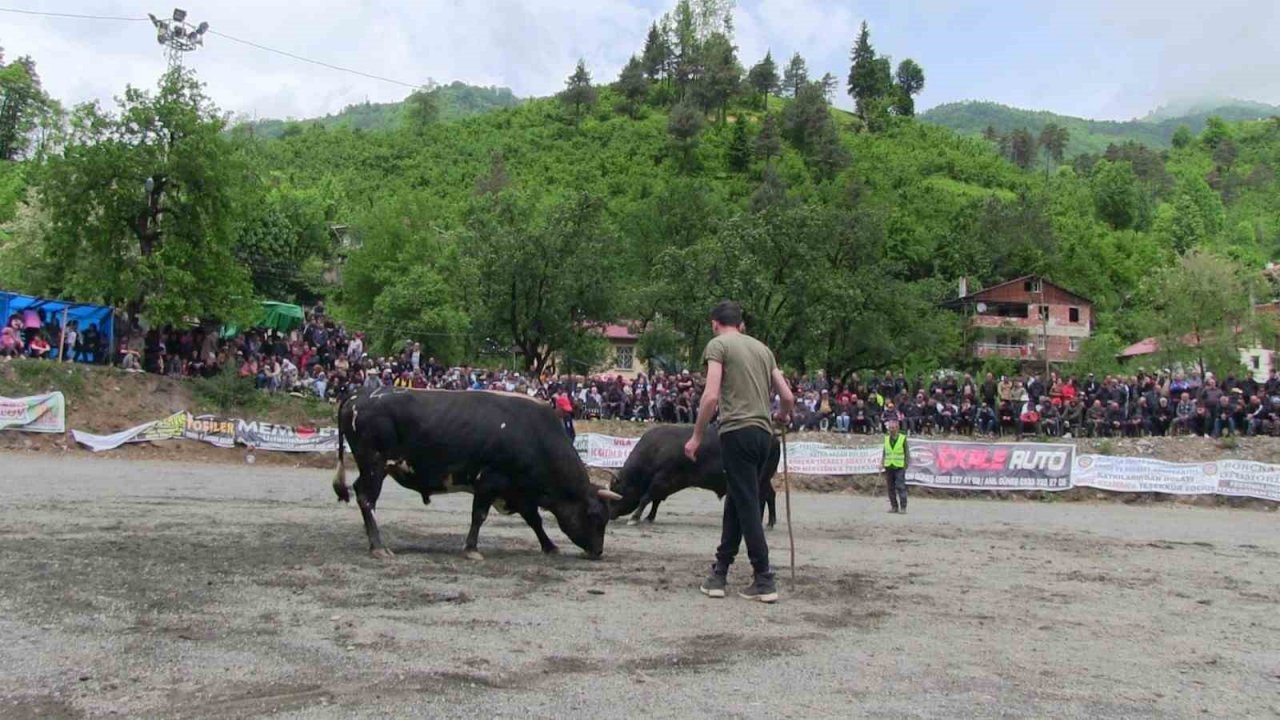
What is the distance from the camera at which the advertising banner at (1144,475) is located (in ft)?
87.8

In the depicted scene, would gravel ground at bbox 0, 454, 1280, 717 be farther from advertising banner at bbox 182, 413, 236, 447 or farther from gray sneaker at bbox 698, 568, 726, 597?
advertising banner at bbox 182, 413, 236, 447

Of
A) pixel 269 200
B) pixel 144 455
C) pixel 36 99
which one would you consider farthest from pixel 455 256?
pixel 36 99

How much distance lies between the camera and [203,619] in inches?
279

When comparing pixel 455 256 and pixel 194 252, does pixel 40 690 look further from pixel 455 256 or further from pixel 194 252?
pixel 455 256

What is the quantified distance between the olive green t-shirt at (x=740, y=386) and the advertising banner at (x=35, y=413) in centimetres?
2650

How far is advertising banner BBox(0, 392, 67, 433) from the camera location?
28.2 metres

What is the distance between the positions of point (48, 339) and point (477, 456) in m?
26.7

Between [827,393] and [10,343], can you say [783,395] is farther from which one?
[10,343]

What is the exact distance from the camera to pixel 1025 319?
91125mm

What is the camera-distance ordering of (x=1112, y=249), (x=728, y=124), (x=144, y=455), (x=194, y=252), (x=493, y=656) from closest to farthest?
1. (x=493, y=656)
2. (x=144, y=455)
3. (x=194, y=252)
4. (x=1112, y=249)
5. (x=728, y=124)

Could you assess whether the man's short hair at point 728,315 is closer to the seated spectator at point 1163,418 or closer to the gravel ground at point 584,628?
the gravel ground at point 584,628

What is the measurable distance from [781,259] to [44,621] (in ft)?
138

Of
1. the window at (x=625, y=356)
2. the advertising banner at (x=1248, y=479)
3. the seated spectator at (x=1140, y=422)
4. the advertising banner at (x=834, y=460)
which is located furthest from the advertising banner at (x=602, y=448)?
the window at (x=625, y=356)

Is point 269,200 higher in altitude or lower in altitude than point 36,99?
lower
